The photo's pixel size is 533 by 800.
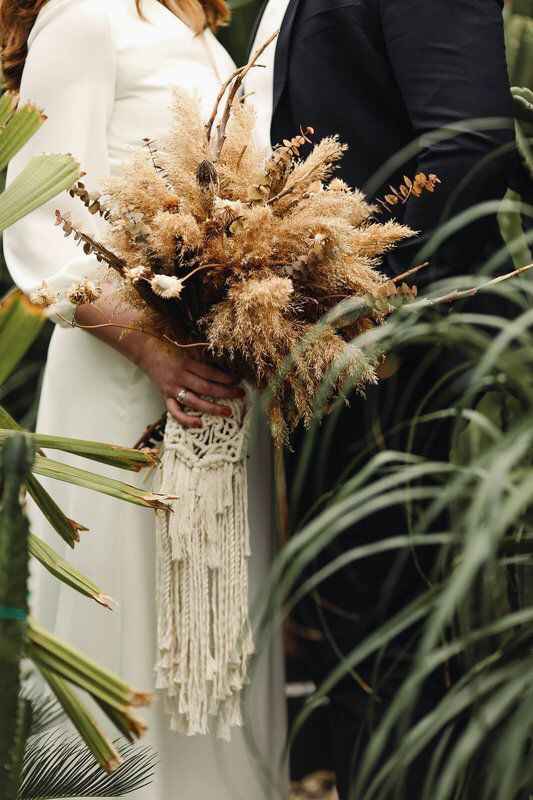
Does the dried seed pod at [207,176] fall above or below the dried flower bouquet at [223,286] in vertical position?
above

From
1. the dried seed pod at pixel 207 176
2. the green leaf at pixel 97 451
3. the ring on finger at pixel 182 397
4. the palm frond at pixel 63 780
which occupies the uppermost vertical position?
the dried seed pod at pixel 207 176

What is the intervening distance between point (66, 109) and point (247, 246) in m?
0.49

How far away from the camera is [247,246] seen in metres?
1.27

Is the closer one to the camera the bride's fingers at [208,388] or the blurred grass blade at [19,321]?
the blurred grass blade at [19,321]

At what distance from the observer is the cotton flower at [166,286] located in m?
1.21

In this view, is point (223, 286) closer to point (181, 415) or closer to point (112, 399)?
point (181, 415)

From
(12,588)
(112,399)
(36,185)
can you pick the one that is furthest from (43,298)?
(12,588)

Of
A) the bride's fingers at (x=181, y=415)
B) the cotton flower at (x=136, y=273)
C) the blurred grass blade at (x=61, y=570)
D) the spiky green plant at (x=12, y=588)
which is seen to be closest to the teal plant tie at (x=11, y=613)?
the spiky green plant at (x=12, y=588)

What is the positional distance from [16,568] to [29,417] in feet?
5.38

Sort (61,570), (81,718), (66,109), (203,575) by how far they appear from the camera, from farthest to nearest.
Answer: (66,109)
(203,575)
(61,570)
(81,718)

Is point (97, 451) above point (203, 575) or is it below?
above

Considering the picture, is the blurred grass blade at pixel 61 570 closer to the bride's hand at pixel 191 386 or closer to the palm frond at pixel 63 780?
the palm frond at pixel 63 780

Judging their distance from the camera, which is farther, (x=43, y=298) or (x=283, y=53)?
(x=283, y=53)

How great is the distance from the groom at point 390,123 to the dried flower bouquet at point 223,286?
0.53 ft
